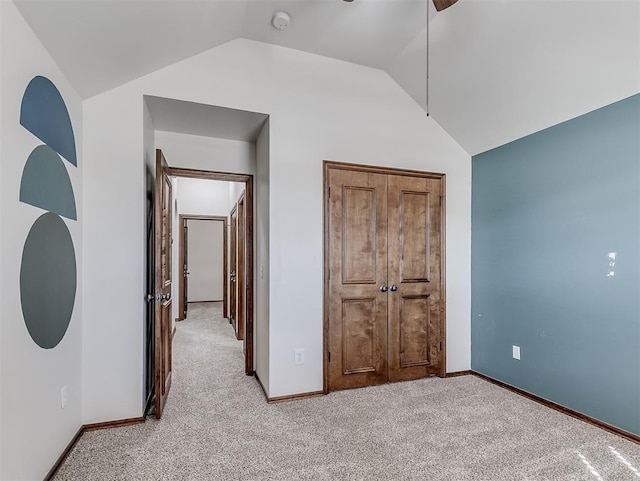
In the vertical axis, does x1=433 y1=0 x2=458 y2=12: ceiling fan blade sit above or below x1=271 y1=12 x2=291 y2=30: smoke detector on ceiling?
below

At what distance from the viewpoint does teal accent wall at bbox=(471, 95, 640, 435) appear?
7.82 ft

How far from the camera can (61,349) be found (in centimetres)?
209

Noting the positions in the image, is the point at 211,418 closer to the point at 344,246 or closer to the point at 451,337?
the point at 344,246

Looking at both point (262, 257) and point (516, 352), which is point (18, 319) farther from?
point (516, 352)

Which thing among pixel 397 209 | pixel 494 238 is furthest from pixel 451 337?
pixel 397 209

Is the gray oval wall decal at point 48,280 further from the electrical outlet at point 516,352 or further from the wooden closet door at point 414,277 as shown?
the electrical outlet at point 516,352

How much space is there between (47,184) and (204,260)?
739 centimetres

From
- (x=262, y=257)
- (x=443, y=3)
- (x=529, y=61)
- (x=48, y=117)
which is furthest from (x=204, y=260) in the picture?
(x=443, y=3)

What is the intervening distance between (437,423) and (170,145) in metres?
3.25

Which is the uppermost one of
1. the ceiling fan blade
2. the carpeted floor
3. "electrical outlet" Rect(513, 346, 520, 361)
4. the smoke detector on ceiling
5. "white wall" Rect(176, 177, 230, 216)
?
the smoke detector on ceiling

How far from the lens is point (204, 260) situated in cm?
909

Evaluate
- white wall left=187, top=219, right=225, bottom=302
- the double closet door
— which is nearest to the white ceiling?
the double closet door

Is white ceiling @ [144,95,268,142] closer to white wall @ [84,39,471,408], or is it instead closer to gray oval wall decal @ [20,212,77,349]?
white wall @ [84,39,471,408]

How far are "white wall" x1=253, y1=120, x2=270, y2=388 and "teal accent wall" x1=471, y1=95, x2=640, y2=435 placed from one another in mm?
2153
